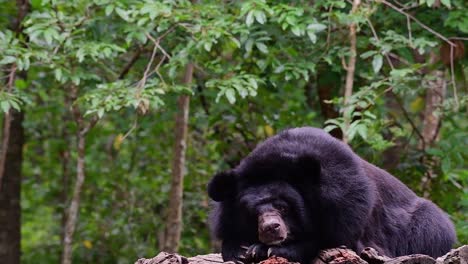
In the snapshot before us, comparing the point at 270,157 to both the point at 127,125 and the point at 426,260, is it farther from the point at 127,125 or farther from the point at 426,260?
the point at 127,125

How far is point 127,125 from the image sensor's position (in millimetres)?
8875

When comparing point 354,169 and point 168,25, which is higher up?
point 168,25

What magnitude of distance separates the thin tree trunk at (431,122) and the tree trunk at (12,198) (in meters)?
4.38

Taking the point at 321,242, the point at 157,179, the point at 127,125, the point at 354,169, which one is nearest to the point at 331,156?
the point at 354,169

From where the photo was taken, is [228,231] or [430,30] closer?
[228,231]

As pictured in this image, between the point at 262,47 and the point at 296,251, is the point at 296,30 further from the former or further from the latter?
the point at 296,251

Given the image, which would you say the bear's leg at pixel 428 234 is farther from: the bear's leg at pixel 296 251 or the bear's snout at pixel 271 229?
the bear's snout at pixel 271 229

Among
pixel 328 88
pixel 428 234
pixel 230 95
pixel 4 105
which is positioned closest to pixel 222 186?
pixel 428 234

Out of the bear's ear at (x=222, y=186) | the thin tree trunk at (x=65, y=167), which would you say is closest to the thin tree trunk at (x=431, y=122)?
the bear's ear at (x=222, y=186)

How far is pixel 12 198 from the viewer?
9.41 meters

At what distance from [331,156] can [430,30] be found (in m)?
2.95

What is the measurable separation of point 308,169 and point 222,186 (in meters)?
0.53

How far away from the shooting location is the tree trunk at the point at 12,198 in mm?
9312

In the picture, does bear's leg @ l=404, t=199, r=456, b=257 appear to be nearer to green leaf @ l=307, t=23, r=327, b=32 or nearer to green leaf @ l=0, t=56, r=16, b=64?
green leaf @ l=307, t=23, r=327, b=32
